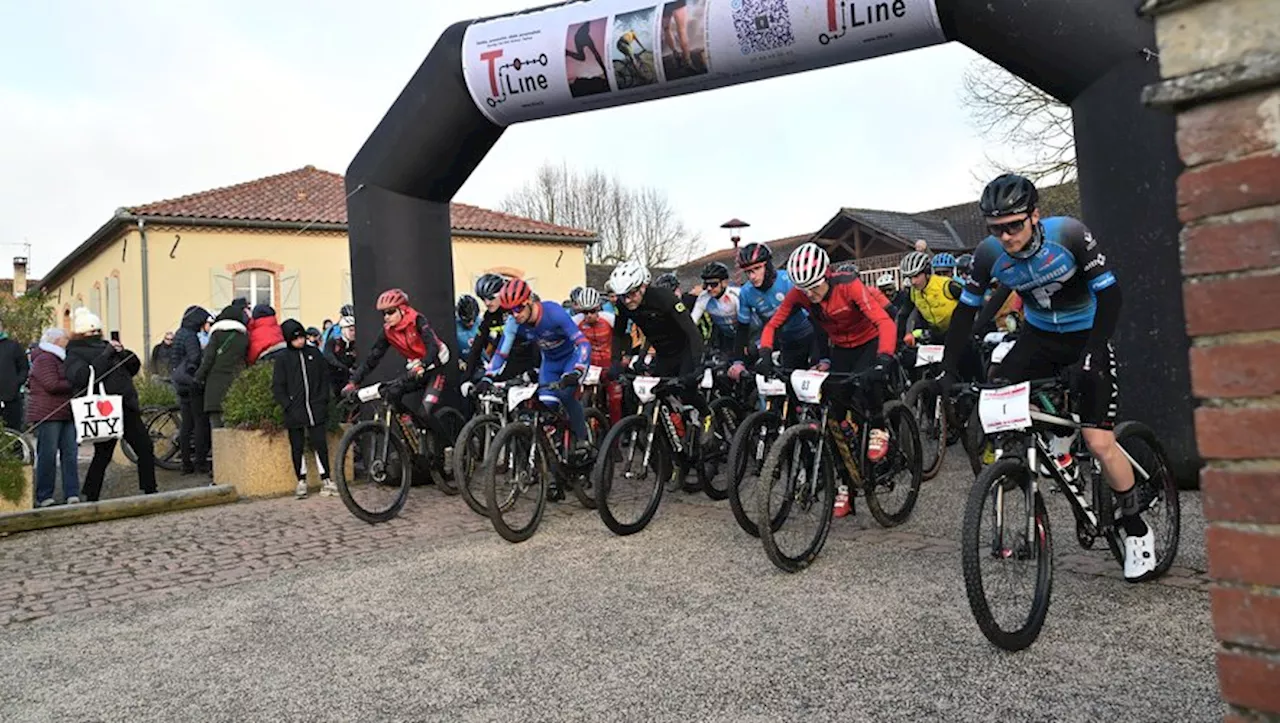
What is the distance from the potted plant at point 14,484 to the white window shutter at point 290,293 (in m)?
19.5

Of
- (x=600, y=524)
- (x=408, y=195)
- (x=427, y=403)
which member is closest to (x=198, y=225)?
(x=408, y=195)

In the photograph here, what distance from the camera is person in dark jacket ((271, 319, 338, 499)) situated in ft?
28.5

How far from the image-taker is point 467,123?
8898 millimetres

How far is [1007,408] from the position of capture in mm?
3975

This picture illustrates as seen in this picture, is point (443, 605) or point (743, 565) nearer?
point (443, 605)

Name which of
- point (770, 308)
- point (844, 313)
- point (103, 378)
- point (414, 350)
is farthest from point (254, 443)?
point (844, 313)

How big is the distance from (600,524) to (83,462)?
969 cm

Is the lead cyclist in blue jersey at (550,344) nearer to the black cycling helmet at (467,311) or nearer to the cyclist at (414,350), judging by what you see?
the cyclist at (414,350)

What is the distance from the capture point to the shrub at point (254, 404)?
9055mm

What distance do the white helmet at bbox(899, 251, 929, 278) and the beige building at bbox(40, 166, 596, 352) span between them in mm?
21123

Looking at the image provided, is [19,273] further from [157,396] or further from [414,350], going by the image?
[414,350]

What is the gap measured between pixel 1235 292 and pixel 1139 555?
3573 mm

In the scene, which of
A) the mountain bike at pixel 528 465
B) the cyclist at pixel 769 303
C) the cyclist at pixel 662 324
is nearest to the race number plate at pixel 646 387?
the cyclist at pixel 662 324

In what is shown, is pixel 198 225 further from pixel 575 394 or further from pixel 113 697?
pixel 113 697
